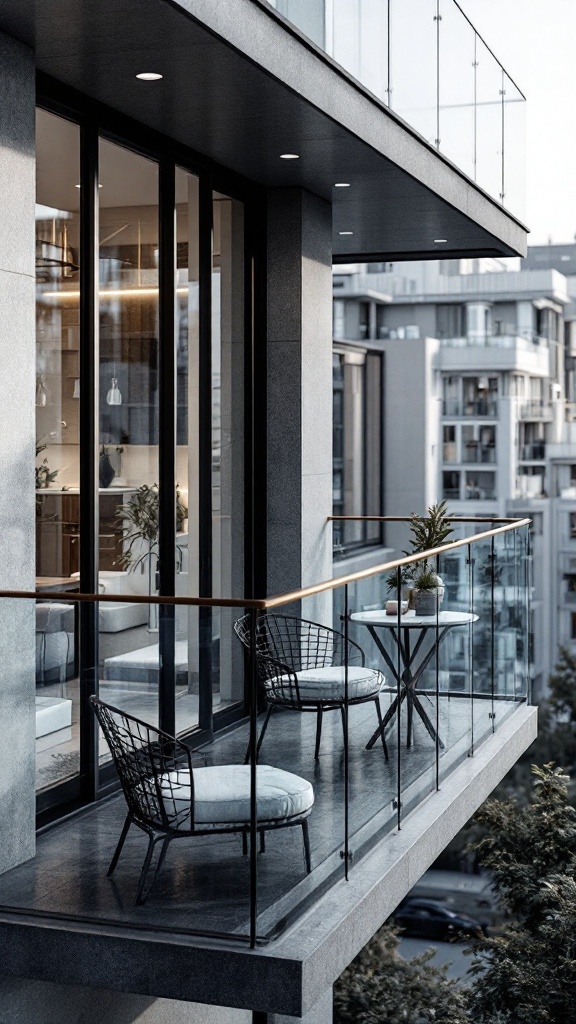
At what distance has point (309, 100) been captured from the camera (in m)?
6.13

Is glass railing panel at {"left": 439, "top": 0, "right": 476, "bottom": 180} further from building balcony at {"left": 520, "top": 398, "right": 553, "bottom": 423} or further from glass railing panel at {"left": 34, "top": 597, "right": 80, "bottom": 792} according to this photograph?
building balcony at {"left": 520, "top": 398, "right": 553, "bottom": 423}

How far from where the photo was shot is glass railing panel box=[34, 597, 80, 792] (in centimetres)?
524

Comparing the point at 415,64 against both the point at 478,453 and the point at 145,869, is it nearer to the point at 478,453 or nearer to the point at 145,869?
the point at 145,869

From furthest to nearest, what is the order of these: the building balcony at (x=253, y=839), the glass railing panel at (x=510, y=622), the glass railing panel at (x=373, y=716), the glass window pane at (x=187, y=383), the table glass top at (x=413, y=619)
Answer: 1. the glass railing panel at (x=510, y=622)
2. the glass window pane at (x=187, y=383)
3. the table glass top at (x=413, y=619)
4. the glass railing panel at (x=373, y=716)
5. the building balcony at (x=253, y=839)

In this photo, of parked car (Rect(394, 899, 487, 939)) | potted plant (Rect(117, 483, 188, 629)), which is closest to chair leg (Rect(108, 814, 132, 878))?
potted plant (Rect(117, 483, 188, 629))

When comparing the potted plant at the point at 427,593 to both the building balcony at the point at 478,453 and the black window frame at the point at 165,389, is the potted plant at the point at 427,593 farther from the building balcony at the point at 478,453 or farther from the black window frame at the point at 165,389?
the building balcony at the point at 478,453

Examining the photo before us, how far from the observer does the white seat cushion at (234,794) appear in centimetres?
471

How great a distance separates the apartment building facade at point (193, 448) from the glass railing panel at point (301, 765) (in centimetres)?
2

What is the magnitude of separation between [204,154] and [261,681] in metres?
3.98

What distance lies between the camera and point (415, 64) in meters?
8.15

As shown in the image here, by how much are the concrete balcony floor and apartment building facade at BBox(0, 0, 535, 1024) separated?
14 millimetres

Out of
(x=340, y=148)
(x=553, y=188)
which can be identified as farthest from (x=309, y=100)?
(x=553, y=188)

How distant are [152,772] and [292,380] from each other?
14.3ft

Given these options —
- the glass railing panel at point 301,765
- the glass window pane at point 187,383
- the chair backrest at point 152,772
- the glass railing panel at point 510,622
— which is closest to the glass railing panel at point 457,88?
the glass window pane at point 187,383
